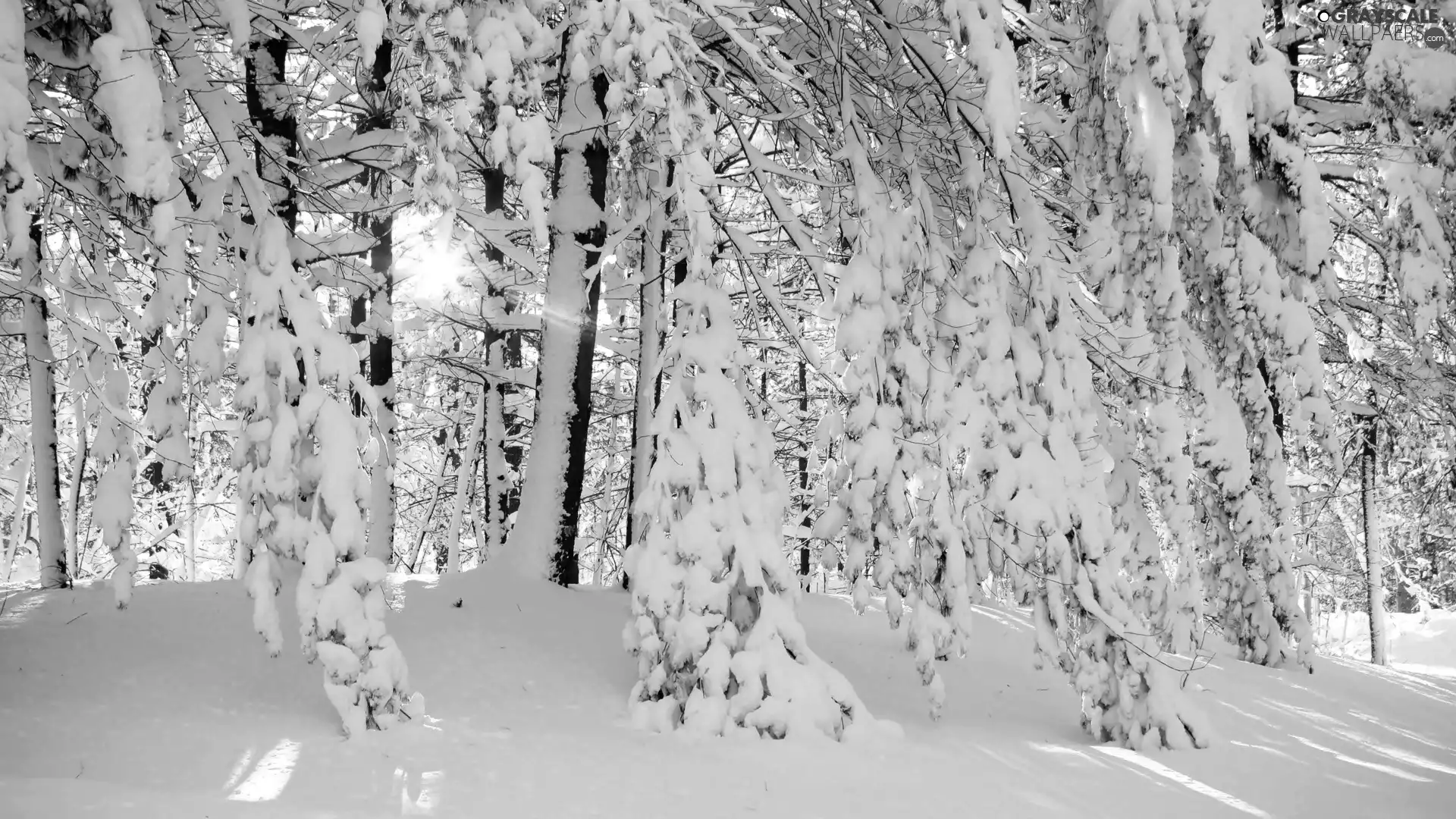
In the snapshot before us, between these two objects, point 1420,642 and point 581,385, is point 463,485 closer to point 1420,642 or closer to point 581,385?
point 581,385

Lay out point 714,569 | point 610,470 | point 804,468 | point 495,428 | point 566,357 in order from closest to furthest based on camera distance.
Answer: point 714,569, point 566,357, point 495,428, point 610,470, point 804,468

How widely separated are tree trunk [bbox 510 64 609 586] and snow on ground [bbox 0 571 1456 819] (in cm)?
41

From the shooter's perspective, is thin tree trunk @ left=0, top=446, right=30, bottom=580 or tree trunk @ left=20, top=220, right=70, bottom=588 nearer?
tree trunk @ left=20, top=220, right=70, bottom=588

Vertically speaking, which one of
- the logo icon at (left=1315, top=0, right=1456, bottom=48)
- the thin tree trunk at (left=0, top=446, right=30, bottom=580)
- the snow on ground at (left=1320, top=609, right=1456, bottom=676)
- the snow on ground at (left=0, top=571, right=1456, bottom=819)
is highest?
the logo icon at (left=1315, top=0, right=1456, bottom=48)

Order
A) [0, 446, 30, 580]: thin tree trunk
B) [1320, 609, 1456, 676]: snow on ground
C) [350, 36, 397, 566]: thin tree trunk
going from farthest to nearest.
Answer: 1. [1320, 609, 1456, 676]: snow on ground
2. [0, 446, 30, 580]: thin tree trunk
3. [350, 36, 397, 566]: thin tree trunk

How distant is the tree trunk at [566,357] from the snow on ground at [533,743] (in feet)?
1.34

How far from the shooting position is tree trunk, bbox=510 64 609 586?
23.0 feet

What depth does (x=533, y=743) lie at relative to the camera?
4312mm

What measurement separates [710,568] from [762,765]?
0.92 meters

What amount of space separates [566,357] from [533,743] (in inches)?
138

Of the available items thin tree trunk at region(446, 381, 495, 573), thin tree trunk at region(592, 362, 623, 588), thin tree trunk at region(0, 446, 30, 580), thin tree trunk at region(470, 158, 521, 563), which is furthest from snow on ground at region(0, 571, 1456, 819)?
thin tree trunk at region(0, 446, 30, 580)

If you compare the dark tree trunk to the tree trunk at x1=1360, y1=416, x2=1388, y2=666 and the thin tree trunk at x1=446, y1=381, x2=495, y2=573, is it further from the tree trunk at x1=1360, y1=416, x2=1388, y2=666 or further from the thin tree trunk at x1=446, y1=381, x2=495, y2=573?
the tree trunk at x1=1360, y1=416, x2=1388, y2=666

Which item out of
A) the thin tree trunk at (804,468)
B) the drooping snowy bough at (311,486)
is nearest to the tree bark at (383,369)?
the drooping snowy bough at (311,486)

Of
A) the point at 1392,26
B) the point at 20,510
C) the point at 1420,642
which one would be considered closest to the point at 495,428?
the point at 20,510
